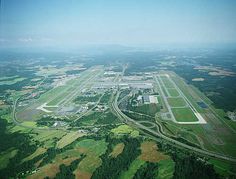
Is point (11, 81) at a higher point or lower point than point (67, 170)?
lower

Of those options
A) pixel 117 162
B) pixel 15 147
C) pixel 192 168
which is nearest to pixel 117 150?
pixel 117 162

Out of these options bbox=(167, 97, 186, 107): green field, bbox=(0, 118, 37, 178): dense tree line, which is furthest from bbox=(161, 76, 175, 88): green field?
bbox=(0, 118, 37, 178): dense tree line

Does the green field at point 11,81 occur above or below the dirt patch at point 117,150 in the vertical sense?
below

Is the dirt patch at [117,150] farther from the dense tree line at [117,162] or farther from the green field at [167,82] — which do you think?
the green field at [167,82]

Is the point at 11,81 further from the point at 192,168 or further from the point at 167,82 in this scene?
the point at 192,168

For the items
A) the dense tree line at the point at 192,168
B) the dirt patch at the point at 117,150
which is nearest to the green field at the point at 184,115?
the dense tree line at the point at 192,168

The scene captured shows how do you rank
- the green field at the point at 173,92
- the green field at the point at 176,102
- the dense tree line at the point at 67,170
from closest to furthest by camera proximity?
the dense tree line at the point at 67,170 → the green field at the point at 176,102 → the green field at the point at 173,92

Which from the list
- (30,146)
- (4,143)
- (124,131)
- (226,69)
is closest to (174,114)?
(124,131)
